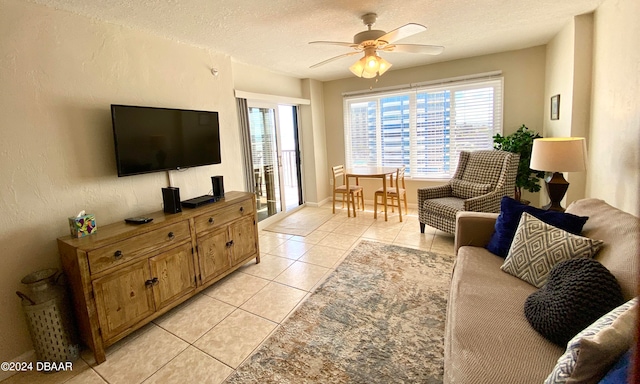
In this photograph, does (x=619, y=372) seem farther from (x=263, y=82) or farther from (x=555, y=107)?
(x=263, y=82)

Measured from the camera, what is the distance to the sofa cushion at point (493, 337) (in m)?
1.07

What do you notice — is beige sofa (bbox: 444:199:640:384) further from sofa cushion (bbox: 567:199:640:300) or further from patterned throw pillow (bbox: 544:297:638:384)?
patterned throw pillow (bbox: 544:297:638:384)

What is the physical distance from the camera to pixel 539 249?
1.62 m

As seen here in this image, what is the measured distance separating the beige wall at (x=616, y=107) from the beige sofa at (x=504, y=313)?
1.81 ft

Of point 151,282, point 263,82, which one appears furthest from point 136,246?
point 263,82

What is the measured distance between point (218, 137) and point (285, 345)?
2.21m

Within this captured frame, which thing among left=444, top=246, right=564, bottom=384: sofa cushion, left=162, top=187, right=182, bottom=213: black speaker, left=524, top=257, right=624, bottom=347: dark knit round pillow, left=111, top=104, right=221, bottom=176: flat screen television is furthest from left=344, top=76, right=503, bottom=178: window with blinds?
left=162, top=187, right=182, bottom=213: black speaker

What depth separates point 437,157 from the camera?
182 inches

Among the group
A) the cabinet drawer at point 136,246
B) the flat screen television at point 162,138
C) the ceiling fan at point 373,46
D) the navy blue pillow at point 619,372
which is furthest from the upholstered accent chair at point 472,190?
the cabinet drawer at point 136,246

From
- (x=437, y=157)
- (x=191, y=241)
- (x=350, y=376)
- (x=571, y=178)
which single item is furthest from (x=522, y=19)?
(x=191, y=241)

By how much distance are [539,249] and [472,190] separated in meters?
1.99

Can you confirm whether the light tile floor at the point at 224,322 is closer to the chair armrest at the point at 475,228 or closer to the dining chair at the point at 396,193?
the dining chair at the point at 396,193

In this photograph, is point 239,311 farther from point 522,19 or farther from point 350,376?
point 522,19

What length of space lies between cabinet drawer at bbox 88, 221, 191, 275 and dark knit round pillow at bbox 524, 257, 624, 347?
2.32 metres
